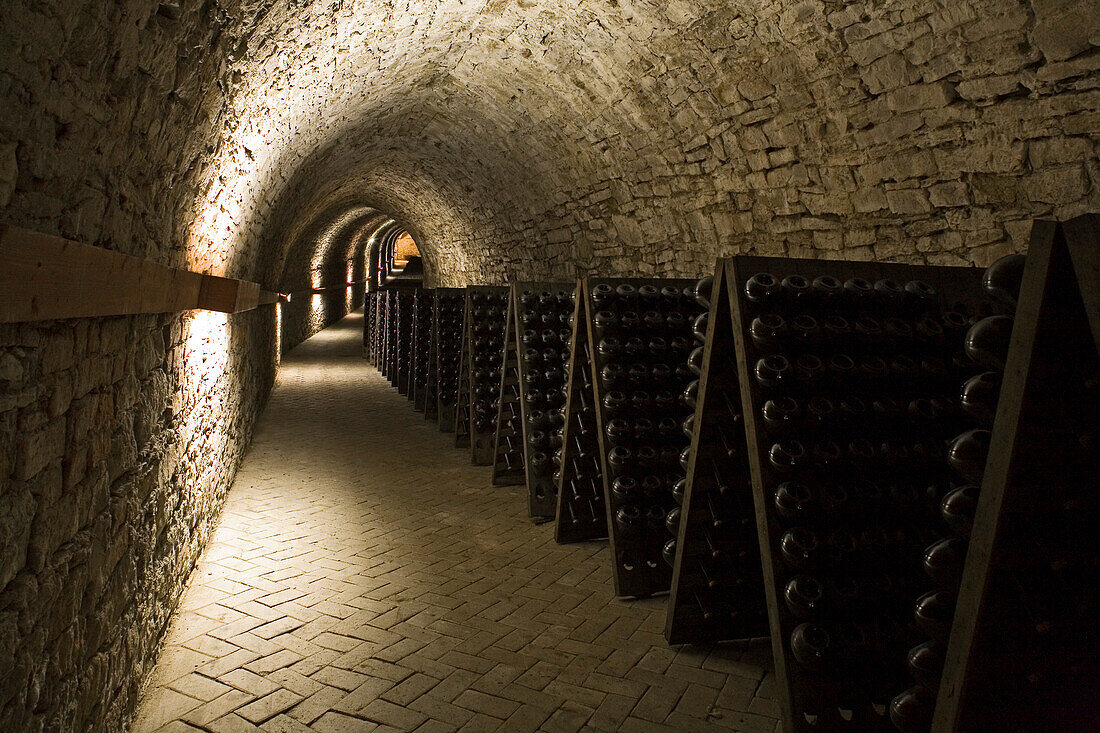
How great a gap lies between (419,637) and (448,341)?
16.8ft

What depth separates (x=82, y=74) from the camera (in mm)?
1844

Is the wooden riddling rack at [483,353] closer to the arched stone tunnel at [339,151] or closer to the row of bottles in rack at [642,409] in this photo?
the arched stone tunnel at [339,151]

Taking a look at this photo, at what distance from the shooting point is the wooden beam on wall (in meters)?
1.44

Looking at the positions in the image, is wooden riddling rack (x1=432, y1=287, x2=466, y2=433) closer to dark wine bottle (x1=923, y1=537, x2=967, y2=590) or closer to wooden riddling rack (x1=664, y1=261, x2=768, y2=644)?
wooden riddling rack (x1=664, y1=261, x2=768, y2=644)

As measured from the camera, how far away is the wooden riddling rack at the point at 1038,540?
1476mm

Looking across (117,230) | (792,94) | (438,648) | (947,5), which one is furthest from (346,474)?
(947,5)

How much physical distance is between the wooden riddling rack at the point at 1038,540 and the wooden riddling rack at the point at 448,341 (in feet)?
21.4

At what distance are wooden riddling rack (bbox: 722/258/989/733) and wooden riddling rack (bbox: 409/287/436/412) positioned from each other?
7.26 m

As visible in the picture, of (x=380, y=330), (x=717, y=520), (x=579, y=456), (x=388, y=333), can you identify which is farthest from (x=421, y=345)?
(x=717, y=520)

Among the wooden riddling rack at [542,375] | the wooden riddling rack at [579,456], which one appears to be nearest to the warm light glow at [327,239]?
the wooden riddling rack at [542,375]

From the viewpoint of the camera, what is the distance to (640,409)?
3.76 metres

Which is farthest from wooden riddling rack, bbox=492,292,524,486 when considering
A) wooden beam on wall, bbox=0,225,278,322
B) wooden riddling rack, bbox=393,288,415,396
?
wooden riddling rack, bbox=393,288,415,396

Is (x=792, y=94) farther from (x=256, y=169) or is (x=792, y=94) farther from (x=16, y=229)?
(x=16, y=229)

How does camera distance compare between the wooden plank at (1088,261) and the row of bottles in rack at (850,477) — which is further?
the row of bottles in rack at (850,477)
